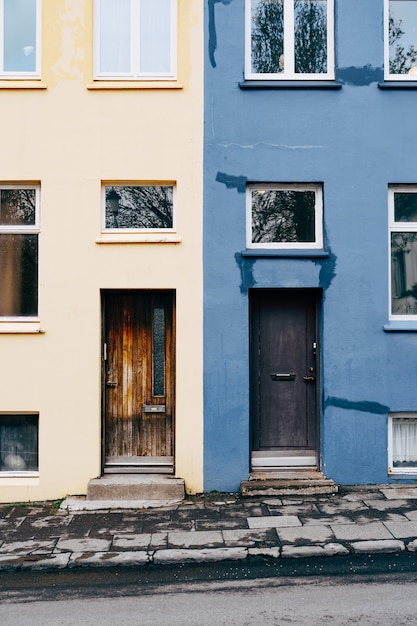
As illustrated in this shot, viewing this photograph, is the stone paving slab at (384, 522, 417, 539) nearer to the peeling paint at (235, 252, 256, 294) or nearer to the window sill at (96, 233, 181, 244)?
the peeling paint at (235, 252, 256, 294)

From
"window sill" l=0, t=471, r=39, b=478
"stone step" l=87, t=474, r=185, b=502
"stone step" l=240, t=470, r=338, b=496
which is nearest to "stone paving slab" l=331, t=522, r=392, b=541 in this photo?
"stone step" l=240, t=470, r=338, b=496

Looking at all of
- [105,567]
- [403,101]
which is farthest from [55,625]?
[403,101]

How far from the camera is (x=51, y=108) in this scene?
30.6 ft

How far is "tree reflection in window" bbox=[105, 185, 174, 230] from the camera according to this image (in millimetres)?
9523

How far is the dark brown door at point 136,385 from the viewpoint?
9.48 m

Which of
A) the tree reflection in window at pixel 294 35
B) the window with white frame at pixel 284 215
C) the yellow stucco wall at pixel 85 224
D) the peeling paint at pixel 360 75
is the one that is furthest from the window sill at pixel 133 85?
the peeling paint at pixel 360 75

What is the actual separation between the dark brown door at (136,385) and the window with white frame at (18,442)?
1029 mm

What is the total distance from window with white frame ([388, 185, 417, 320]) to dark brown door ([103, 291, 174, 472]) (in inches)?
130

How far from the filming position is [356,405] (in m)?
9.34

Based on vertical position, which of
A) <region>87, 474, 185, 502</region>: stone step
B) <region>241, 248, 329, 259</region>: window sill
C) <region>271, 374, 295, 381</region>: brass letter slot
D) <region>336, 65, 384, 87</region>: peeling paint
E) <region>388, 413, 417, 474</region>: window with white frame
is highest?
<region>336, 65, 384, 87</region>: peeling paint

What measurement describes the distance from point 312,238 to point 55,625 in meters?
6.24

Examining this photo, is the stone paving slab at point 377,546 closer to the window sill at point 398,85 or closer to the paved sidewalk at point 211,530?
the paved sidewalk at point 211,530

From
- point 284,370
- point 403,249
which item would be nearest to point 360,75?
point 403,249

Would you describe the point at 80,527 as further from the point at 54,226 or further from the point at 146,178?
the point at 146,178
